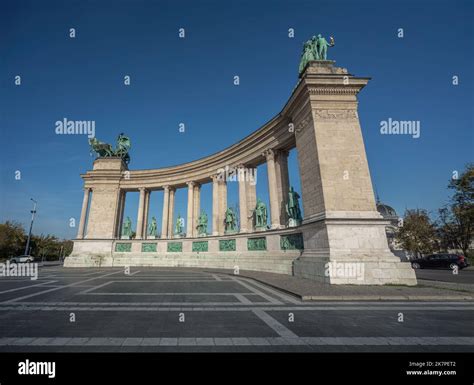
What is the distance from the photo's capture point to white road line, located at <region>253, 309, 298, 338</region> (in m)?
5.41

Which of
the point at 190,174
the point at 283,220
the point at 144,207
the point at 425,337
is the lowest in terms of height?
the point at 425,337

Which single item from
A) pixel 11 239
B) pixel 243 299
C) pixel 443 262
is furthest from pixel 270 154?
pixel 11 239

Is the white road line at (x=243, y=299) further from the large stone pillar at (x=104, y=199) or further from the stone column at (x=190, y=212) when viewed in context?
the large stone pillar at (x=104, y=199)

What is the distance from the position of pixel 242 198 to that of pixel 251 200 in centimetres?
98

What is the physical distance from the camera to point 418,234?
45.8 metres

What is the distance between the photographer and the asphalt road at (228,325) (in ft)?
15.5

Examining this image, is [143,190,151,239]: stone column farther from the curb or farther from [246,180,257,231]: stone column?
the curb

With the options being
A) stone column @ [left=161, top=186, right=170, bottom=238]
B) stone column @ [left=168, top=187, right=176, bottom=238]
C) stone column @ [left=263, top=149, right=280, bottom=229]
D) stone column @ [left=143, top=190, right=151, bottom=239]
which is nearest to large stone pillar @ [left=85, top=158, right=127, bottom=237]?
stone column @ [left=143, top=190, right=151, bottom=239]

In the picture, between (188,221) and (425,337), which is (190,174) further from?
(425,337)

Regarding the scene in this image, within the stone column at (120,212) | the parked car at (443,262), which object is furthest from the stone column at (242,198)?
the parked car at (443,262)

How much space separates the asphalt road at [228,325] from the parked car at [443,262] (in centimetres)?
2568

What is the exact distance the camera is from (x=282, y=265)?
59.7 feet
